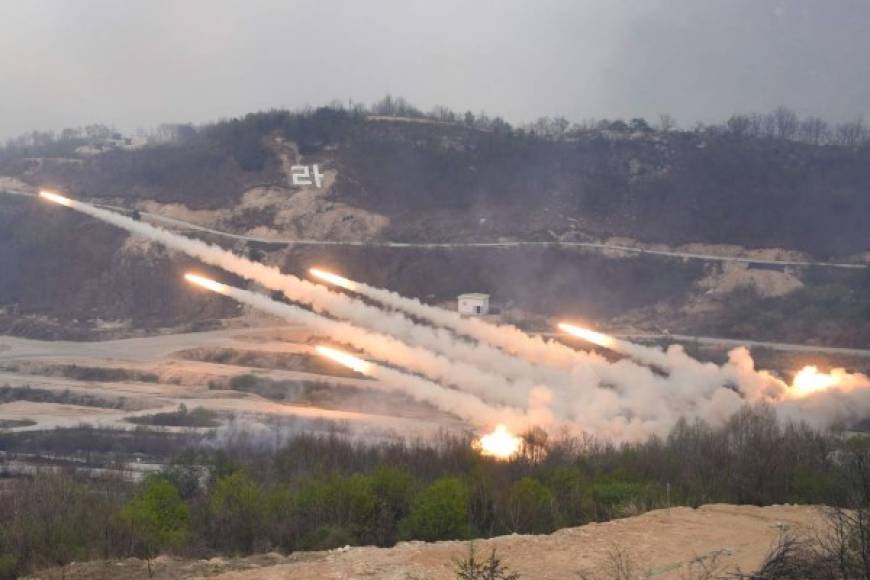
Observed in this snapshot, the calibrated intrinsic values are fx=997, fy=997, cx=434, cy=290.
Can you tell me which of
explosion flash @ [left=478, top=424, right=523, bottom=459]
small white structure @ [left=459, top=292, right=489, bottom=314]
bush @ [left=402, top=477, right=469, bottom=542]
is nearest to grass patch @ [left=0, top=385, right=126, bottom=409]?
small white structure @ [left=459, top=292, right=489, bottom=314]

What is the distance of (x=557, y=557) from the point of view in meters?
15.4

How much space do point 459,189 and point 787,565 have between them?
2525 inches

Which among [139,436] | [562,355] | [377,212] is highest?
[377,212]

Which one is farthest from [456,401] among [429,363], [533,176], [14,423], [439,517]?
[533,176]

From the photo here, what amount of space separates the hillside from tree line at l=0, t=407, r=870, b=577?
28.5 meters

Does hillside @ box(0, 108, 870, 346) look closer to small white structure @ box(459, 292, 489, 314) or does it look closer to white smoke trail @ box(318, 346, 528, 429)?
small white structure @ box(459, 292, 489, 314)

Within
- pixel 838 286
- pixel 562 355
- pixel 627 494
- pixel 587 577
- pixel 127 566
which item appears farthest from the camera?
pixel 838 286

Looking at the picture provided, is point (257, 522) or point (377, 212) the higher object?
point (377, 212)

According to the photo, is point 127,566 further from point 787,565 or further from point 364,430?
point 364,430

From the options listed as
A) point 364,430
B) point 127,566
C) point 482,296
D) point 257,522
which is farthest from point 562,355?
point 127,566

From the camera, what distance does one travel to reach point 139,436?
40.8 meters

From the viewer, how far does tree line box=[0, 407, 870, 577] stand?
19.7 m

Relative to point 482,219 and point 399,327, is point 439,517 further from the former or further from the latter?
point 482,219

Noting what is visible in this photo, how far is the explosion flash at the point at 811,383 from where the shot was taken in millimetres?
39406
